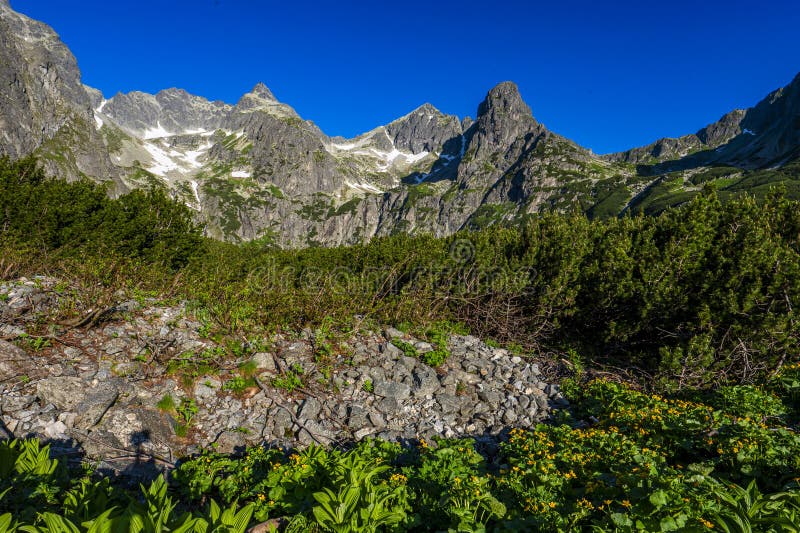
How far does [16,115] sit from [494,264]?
25157 cm

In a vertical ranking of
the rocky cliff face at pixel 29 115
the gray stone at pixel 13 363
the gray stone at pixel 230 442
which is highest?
the rocky cliff face at pixel 29 115

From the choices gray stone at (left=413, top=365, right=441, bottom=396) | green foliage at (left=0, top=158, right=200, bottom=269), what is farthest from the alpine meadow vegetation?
gray stone at (left=413, top=365, right=441, bottom=396)

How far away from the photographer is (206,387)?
861 cm

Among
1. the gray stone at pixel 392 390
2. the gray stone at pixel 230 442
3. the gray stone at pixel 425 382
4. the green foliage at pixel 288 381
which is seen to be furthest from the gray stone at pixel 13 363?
the gray stone at pixel 425 382

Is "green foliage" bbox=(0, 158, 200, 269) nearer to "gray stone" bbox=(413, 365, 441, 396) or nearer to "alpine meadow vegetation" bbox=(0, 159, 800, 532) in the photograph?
"alpine meadow vegetation" bbox=(0, 159, 800, 532)

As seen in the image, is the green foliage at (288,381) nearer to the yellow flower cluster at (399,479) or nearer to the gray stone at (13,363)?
the gray stone at (13,363)

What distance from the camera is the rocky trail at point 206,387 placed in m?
6.61

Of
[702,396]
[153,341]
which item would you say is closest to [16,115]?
[153,341]

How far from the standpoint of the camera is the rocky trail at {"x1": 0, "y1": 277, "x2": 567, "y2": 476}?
6613mm

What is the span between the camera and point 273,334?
11.2 m

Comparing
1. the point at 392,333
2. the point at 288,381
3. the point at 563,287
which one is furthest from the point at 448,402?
the point at 563,287

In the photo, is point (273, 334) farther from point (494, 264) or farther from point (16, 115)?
point (16, 115)

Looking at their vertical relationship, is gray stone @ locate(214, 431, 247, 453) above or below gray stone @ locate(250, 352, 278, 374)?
below

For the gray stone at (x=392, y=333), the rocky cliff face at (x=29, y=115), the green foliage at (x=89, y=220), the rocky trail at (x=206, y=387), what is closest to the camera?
the rocky trail at (x=206, y=387)
